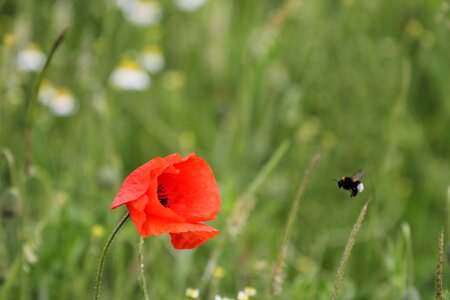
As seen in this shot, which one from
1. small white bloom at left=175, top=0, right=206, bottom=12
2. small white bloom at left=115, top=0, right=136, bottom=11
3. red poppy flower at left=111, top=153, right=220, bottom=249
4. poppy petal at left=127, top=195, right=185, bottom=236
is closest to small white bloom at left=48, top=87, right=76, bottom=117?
small white bloom at left=115, top=0, right=136, bottom=11

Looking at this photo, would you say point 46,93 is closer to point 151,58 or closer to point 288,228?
point 151,58

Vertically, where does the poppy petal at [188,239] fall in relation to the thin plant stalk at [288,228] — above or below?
below

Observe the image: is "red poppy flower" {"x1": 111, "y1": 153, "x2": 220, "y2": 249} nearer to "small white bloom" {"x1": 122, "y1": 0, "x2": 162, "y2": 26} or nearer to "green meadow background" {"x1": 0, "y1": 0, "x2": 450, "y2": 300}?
"green meadow background" {"x1": 0, "y1": 0, "x2": 450, "y2": 300}

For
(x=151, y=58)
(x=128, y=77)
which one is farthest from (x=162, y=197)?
→ (x=151, y=58)

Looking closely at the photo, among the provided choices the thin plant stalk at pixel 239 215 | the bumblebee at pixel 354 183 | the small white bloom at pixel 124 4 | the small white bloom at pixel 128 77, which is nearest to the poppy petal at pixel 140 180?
the bumblebee at pixel 354 183

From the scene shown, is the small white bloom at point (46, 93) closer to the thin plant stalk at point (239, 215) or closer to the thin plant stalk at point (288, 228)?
the thin plant stalk at point (239, 215)

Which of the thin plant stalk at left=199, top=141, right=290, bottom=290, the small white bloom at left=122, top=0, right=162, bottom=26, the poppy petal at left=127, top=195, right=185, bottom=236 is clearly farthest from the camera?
the small white bloom at left=122, top=0, right=162, bottom=26

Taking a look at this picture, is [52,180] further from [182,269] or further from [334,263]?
[334,263]
